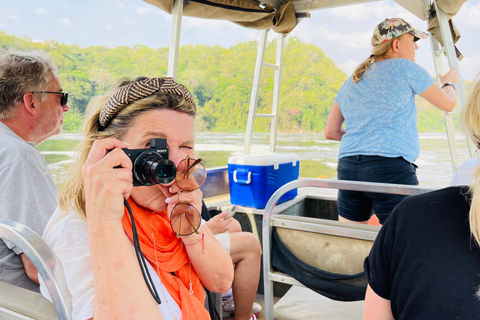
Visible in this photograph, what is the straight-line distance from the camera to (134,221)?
809 millimetres

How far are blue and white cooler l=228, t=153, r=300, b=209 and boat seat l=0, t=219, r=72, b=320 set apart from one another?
1.91 meters

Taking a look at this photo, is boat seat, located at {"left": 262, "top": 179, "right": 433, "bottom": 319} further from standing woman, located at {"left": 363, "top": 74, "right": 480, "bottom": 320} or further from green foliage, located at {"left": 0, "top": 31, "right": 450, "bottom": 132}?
green foliage, located at {"left": 0, "top": 31, "right": 450, "bottom": 132}

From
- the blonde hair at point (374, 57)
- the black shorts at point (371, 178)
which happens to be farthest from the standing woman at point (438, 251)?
the blonde hair at point (374, 57)

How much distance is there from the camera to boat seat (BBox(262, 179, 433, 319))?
1.26m

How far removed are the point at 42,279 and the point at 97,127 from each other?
1.42 ft

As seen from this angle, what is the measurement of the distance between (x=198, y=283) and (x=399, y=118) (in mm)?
1439

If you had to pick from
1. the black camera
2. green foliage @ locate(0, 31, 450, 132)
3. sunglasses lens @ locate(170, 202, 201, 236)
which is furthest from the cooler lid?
the black camera

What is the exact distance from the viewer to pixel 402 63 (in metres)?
1.81

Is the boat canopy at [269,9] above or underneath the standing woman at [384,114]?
above

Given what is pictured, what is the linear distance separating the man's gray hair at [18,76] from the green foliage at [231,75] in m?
1.09

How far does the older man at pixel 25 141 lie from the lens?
115cm

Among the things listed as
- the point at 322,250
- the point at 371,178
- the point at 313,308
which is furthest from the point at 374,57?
the point at 313,308

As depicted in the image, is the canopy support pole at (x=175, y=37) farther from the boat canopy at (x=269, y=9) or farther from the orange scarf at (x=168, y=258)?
the orange scarf at (x=168, y=258)

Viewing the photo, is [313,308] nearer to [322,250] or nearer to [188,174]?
[322,250]
